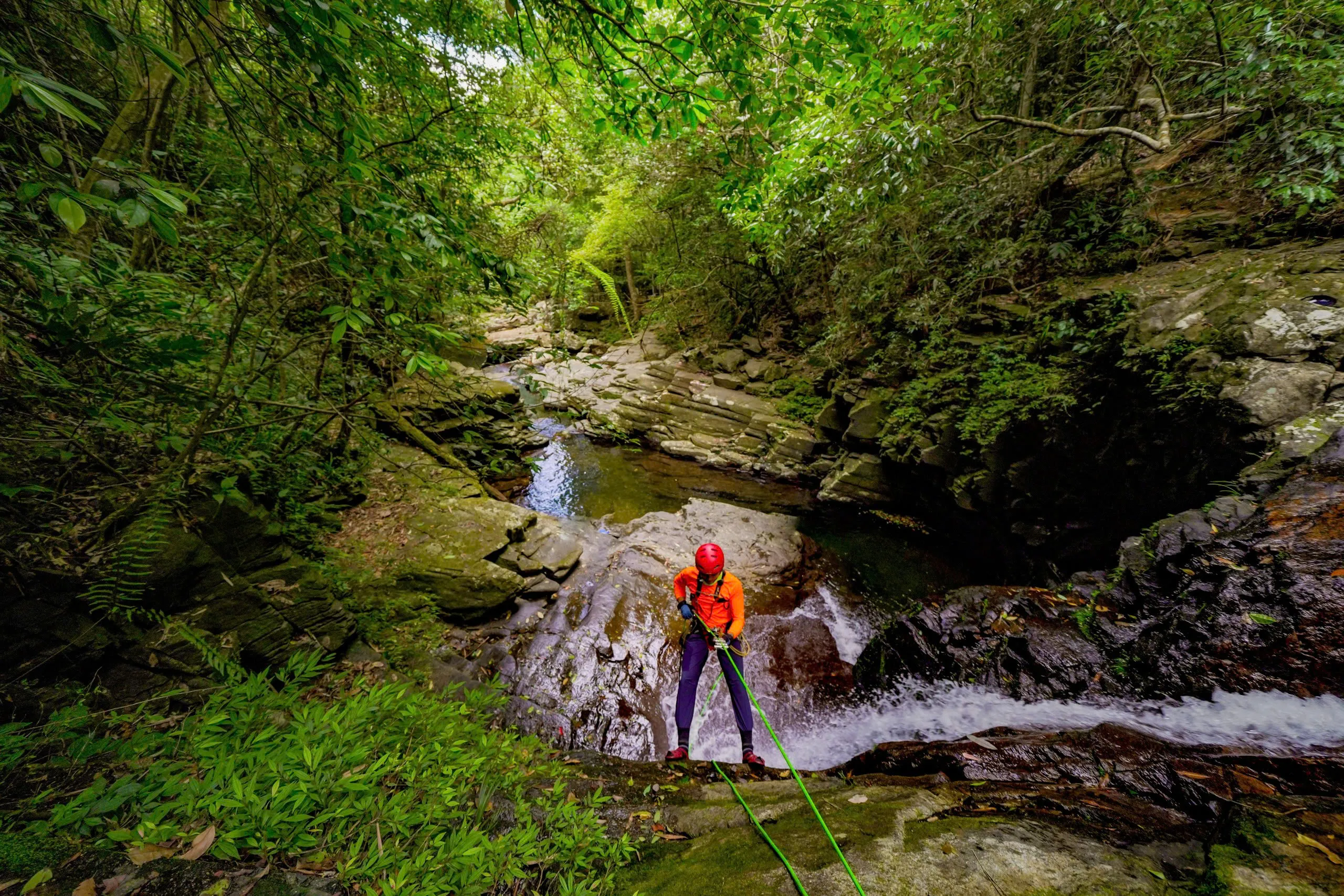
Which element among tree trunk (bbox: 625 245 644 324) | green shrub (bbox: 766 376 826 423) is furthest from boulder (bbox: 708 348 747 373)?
tree trunk (bbox: 625 245 644 324)

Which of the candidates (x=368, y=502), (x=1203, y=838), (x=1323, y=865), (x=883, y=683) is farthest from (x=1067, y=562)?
(x=368, y=502)

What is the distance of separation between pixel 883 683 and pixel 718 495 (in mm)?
5863

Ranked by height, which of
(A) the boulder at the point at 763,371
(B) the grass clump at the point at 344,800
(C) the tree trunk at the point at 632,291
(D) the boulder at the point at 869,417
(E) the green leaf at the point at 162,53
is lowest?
(B) the grass clump at the point at 344,800

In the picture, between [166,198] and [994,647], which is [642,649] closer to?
[994,647]

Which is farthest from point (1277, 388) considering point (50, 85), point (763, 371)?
point (763, 371)

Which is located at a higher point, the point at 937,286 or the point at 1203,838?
the point at 937,286

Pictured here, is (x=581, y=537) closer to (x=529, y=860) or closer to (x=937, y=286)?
(x=529, y=860)

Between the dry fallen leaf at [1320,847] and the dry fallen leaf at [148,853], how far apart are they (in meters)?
4.18

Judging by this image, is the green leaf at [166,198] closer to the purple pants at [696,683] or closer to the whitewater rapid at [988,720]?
the purple pants at [696,683]

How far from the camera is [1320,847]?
1.70 m

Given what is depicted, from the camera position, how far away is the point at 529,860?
1902 millimetres

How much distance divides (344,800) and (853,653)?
5.83 m

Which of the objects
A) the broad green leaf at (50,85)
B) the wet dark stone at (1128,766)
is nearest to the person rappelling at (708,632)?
the wet dark stone at (1128,766)

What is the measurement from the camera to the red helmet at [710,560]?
452cm
